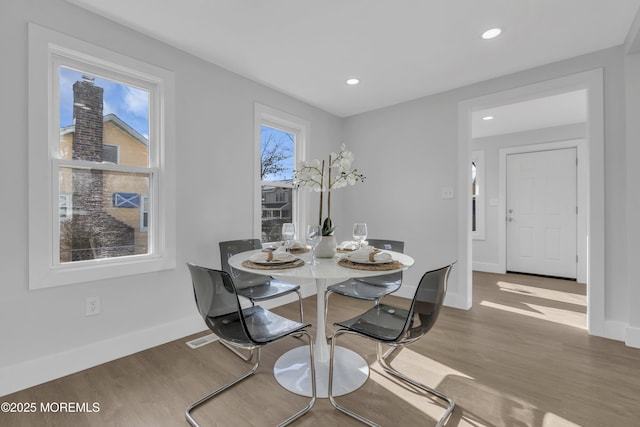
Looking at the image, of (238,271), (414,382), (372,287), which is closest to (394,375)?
(414,382)

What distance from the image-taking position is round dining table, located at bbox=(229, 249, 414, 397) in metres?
1.63

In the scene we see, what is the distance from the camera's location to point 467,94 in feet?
10.8

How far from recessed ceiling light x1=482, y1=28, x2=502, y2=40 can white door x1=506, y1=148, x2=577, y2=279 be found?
11.5ft

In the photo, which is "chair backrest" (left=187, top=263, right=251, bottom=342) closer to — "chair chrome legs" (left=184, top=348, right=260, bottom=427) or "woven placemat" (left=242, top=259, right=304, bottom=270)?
"woven placemat" (left=242, top=259, right=304, bottom=270)

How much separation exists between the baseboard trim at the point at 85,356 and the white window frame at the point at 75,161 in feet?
1.57

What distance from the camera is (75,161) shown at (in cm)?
205

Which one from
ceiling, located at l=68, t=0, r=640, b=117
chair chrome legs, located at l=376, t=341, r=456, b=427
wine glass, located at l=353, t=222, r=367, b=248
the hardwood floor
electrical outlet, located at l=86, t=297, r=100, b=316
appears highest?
ceiling, located at l=68, t=0, r=640, b=117

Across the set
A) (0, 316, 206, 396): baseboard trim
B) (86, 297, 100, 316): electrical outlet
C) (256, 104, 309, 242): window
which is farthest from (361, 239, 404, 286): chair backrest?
(86, 297, 100, 316): electrical outlet

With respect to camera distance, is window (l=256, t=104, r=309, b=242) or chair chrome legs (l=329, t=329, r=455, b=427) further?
window (l=256, t=104, r=309, b=242)

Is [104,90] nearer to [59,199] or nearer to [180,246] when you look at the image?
[59,199]

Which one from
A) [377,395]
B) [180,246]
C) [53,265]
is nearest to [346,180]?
[377,395]

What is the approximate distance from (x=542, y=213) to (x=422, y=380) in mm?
4454

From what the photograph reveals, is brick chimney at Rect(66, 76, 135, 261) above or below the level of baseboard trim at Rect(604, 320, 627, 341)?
above

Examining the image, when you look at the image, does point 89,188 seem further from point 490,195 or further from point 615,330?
point 490,195
